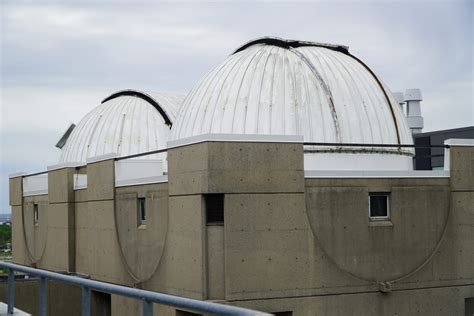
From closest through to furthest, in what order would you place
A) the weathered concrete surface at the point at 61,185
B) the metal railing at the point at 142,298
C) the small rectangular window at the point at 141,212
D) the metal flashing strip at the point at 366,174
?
1. the metal railing at the point at 142,298
2. the metal flashing strip at the point at 366,174
3. the small rectangular window at the point at 141,212
4. the weathered concrete surface at the point at 61,185

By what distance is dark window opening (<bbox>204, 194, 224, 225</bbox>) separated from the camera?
17545mm

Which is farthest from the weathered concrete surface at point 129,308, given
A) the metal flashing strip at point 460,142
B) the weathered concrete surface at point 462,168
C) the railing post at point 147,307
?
the railing post at point 147,307

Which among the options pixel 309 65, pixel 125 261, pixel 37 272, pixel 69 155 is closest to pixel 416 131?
pixel 69 155

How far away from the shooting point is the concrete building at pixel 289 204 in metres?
17.5

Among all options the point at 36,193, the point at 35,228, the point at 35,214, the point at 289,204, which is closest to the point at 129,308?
the point at 289,204

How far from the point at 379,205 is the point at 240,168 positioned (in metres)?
4.04

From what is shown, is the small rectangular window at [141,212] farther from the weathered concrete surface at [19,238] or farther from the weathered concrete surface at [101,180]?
→ the weathered concrete surface at [19,238]

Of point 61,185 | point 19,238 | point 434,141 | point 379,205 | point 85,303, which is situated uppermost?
point 434,141

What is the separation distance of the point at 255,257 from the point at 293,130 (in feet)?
16.8

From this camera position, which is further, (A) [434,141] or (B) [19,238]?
(A) [434,141]

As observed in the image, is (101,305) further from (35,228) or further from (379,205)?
(379,205)

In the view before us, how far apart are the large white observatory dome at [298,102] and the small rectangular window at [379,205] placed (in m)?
2.45

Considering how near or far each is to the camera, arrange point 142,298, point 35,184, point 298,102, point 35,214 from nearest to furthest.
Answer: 1. point 142,298
2. point 298,102
3. point 35,214
4. point 35,184

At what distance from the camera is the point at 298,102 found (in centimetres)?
2188
